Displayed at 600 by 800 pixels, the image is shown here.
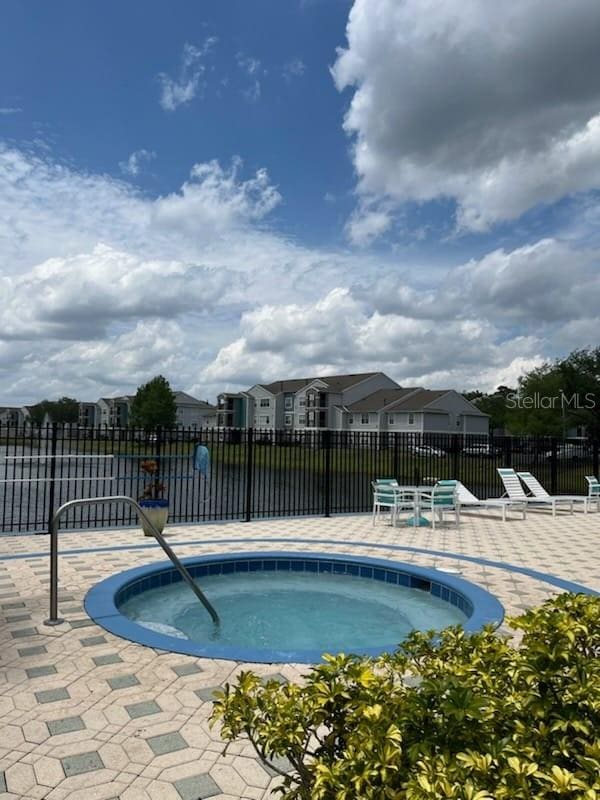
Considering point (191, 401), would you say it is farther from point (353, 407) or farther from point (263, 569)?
point (263, 569)

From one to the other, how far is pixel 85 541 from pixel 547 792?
8710 millimetres

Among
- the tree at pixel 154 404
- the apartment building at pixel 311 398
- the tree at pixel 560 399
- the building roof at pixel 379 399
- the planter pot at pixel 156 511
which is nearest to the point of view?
the planter pot at pixel 156 511

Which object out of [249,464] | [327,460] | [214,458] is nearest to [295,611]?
[249,464]

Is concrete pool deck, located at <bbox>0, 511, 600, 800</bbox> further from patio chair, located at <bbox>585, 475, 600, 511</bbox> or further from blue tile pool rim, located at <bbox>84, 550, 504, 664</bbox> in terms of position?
patio chair, located at <bbox>585, 475, 600, 511</bbox>

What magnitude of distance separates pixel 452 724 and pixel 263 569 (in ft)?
21.9

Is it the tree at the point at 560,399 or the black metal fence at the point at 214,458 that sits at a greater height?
the tree at the point at 560,399

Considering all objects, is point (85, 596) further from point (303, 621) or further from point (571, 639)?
point (571, 639)

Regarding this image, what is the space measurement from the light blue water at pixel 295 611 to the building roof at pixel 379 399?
2193 inches

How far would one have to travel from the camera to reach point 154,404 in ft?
189

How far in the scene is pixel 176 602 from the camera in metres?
6.71

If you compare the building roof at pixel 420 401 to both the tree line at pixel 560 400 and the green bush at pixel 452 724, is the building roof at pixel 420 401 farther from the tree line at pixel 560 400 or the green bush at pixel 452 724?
the green bush at pixel 452 724

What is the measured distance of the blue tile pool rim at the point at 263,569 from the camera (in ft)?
14.6

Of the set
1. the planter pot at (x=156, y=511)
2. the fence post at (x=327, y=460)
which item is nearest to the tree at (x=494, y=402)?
the fence post at (x=327, y=460)

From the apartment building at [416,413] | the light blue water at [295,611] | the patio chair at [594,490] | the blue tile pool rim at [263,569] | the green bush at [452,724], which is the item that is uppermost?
the apartment building at [416,413]
